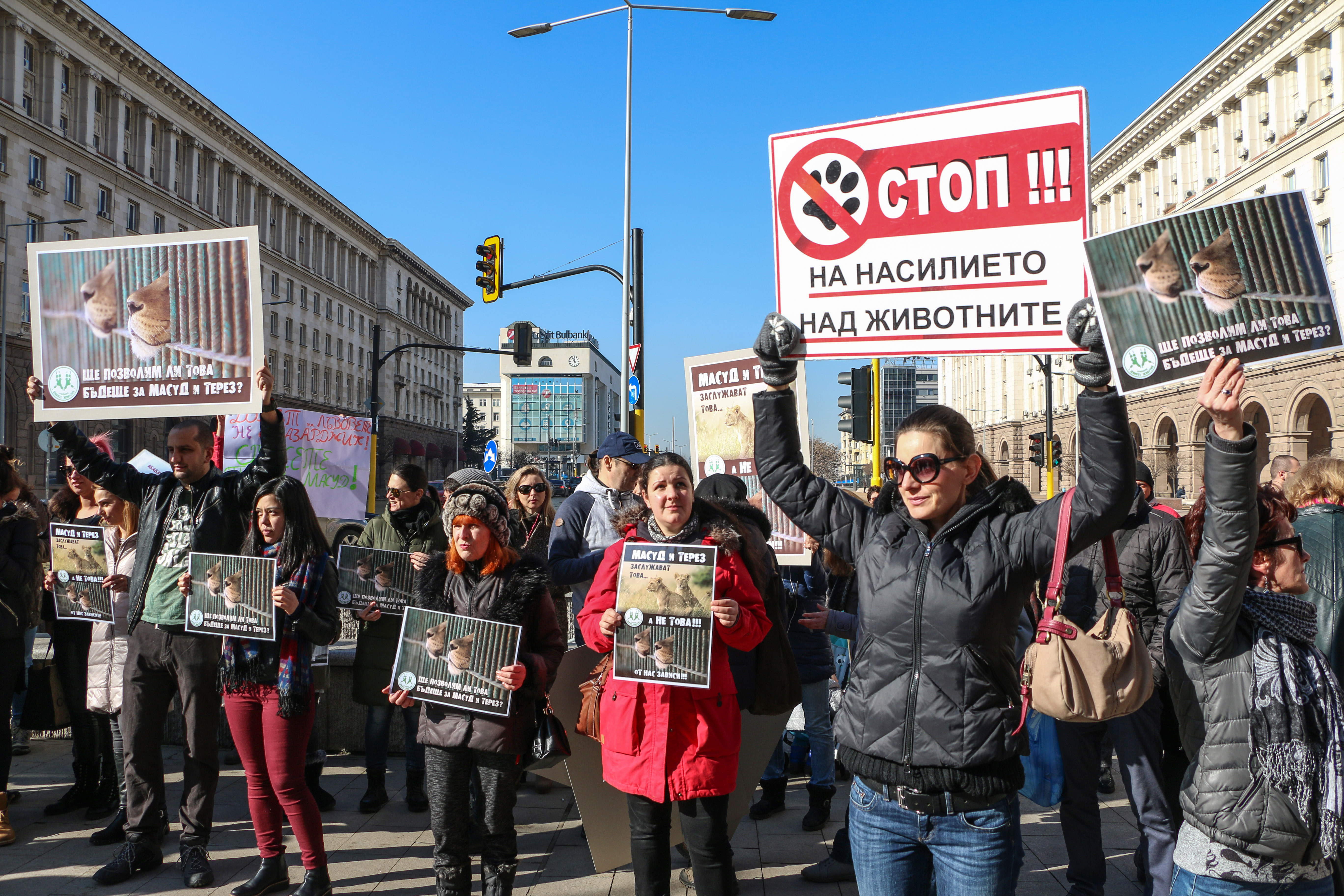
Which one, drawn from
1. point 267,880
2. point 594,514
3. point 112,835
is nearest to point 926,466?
point 594,514

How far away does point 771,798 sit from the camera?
5.58m

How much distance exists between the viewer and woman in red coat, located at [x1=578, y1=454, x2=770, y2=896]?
3.50 meters

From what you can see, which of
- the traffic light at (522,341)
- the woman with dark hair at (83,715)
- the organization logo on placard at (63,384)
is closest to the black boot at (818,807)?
the woman with dark hair at (83,715)

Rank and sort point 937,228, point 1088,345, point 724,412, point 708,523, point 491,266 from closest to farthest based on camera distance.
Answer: point 1088,345 → point 937,228 → point 708,523 → point 724,412 → point 491,266

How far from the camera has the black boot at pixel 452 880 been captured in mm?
3857

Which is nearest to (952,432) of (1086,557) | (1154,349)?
(1154,349)

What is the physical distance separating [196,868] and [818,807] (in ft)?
10.3

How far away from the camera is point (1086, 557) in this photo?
13.7 feet

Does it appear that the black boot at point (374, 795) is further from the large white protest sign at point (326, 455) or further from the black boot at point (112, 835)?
the large white protest sign at point (326, 455)

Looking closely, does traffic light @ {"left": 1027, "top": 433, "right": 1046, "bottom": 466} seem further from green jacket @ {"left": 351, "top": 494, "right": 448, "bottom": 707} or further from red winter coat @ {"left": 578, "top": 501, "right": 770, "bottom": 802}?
red winter coat @ {"left": 578, "top": 501, "right": 770, "bottom": 802}

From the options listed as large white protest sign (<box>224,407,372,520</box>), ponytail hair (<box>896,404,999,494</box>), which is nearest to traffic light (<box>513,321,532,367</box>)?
large white protest sign (<box>224,407,372,520</box>)

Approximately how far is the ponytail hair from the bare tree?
76930 millimetres

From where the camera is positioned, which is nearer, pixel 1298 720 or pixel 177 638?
pixel 1298 720

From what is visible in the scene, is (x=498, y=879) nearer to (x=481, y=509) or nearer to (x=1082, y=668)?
(x=481, y=509)
